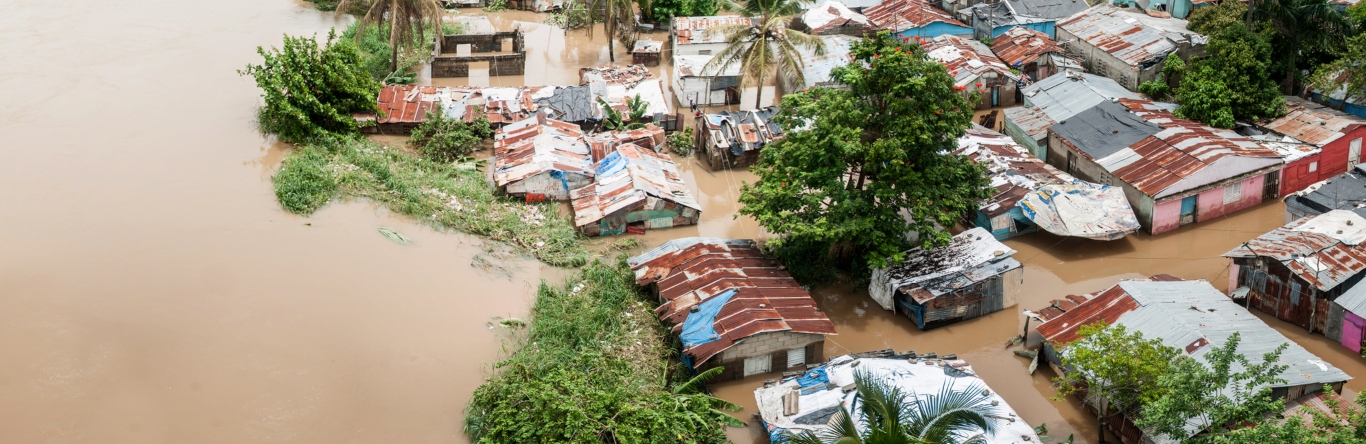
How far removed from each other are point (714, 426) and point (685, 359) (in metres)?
2.34

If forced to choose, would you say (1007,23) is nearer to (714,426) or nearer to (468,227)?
(468,227)

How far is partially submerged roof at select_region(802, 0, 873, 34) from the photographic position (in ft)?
135

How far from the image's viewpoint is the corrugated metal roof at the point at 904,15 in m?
40.1

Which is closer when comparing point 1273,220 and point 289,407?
point 289,407

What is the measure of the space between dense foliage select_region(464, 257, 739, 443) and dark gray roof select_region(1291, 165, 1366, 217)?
16011mm

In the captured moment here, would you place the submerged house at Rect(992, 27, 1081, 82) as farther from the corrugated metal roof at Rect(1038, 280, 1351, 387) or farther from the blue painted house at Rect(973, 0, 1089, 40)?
the corrugated metal roof at Rect(1038, 280, 1351, 387)

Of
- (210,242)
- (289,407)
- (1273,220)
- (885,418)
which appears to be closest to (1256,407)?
(885,418)

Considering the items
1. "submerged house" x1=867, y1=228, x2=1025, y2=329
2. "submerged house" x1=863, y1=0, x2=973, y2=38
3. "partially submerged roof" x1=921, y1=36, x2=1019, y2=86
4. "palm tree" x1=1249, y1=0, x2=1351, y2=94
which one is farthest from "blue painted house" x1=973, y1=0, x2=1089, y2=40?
"submerged house" x1=867, y1=228, x2=1025, y2=329

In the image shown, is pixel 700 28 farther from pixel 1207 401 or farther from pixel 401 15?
pixel 1207 401

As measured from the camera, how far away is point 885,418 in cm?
1456

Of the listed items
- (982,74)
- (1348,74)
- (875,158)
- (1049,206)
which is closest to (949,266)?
(875,158)

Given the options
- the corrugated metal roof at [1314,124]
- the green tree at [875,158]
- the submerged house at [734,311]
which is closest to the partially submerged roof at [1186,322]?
the green tree at [875,158]

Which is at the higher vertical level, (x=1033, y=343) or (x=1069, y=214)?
(x=1069, y=214)

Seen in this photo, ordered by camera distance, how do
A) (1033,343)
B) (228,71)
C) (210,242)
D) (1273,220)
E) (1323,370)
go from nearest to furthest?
(1323,370) → (1033,343) → (210,242) → (1273,220) → (228,71)
